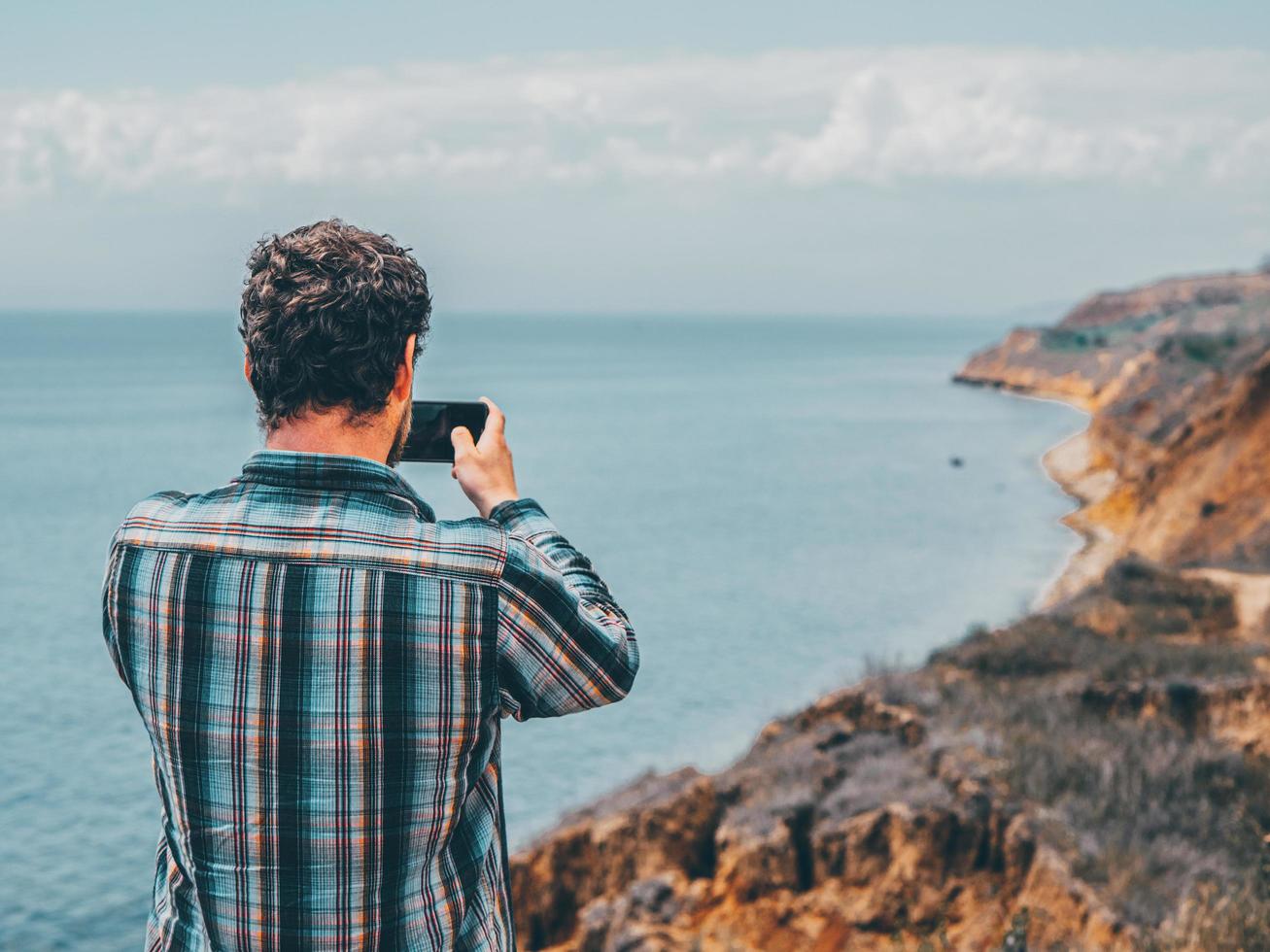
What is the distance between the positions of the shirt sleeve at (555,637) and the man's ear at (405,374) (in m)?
0.29

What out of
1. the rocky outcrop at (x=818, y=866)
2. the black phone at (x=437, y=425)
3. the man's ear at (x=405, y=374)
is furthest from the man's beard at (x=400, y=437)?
the rocky outcrop at (x=818, y=866)

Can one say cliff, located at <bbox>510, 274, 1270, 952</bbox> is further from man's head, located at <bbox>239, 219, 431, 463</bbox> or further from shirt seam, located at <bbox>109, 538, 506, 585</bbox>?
man's head, located at <bbox>239, 219, 431, 463</bbox>

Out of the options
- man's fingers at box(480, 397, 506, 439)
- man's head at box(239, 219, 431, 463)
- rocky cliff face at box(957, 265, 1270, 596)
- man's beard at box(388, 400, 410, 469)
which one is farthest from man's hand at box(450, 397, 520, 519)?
rocky cliff face at box(957, 265, 1270, 596)

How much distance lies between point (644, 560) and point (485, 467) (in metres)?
29.9

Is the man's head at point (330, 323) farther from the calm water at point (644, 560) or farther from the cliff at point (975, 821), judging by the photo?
the cliff at point (975, 821)

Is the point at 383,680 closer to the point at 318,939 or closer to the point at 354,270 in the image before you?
the point at 318,939

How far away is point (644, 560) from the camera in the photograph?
105 feet

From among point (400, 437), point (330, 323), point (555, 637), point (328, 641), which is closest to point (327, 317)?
point (330, 323)

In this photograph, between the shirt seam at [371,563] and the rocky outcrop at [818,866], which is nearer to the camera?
the shirt seam at [371,563]

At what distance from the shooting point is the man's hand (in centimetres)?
214

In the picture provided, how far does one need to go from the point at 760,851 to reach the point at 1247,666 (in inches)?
182

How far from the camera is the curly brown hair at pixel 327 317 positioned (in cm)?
186

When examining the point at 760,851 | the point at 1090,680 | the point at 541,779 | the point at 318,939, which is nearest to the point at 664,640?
the point at 541,779

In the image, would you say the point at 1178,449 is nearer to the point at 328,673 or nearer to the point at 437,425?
the point at 437,425
